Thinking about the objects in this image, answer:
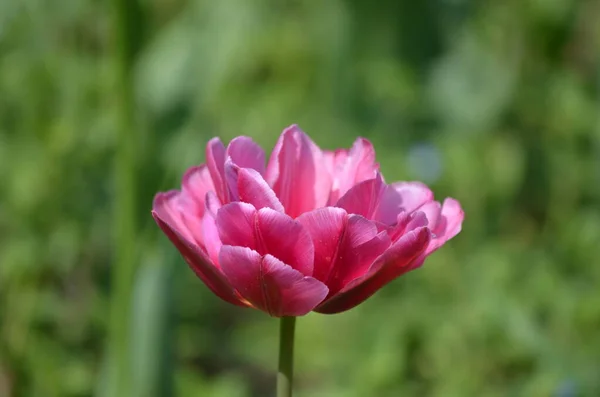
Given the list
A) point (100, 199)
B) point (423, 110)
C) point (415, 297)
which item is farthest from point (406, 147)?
point (100, 199)

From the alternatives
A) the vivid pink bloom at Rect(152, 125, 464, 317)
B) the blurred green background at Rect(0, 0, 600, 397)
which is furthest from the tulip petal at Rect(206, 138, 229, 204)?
the blurred green background at Rect(0, 0, 600, 397)

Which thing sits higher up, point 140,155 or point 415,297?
point 140,155

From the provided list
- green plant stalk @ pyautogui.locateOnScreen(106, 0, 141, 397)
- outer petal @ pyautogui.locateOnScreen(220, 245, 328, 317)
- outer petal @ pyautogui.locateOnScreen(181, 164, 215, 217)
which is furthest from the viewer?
green plant stalk @ pyautogui.locateOnScreen(106, 0, 141, 397)

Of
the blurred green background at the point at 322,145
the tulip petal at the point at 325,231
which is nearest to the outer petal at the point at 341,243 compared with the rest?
the tulip petal at the point at 325,231

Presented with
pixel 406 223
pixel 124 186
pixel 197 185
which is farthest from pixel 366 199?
pixel 124 186

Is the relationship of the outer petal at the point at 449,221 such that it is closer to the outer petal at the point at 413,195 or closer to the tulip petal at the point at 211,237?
the outer petal at the point at 413,195

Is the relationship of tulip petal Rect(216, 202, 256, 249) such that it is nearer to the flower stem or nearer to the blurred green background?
the flower stem

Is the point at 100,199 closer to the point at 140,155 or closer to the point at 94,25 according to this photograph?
the point at 140,155
